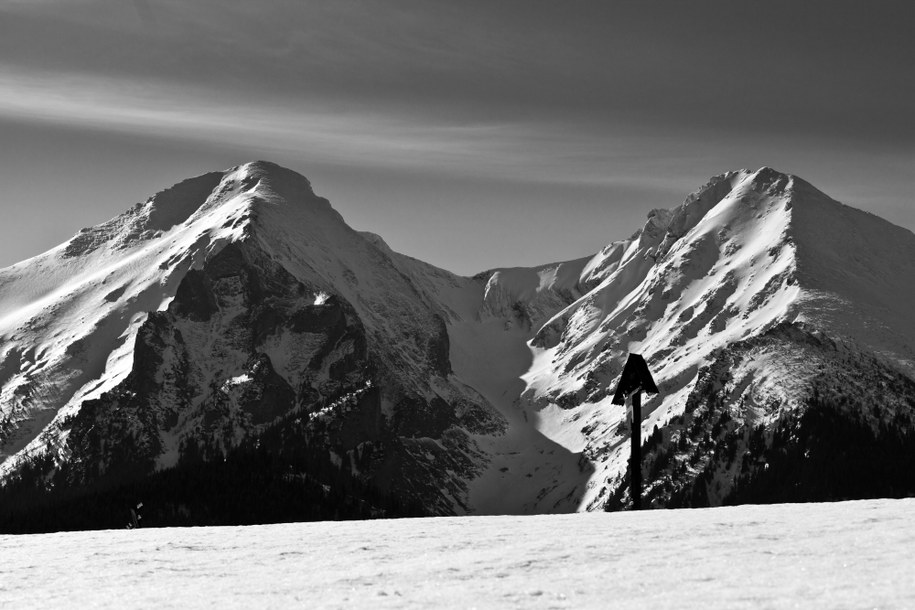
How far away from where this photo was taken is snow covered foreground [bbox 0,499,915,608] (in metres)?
22.6

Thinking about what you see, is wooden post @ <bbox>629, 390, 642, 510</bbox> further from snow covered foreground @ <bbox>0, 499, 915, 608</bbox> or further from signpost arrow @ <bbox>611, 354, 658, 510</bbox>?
snow covered foreground @ <bbox>0, 499, 915, 608</bbox>

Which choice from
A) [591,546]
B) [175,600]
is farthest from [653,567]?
[175,600]

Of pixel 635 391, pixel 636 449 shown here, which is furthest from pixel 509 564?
pixel 636 449

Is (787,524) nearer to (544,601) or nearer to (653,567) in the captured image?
(653,567)

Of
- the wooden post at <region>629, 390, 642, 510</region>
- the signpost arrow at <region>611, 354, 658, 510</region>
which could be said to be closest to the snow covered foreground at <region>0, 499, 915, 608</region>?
the signpost arrow at <region>611, 354, 658, 510</region>

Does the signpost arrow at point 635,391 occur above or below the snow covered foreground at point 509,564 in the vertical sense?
above

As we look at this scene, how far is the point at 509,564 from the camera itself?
2589cm

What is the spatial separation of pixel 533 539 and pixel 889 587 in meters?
9.76

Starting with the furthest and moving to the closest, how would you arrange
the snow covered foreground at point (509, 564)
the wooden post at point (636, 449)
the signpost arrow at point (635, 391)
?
1. the wooden post at point (636, 449)
2. the signpost arrow at point (635, 391)
3. the snow covered foreground at point (509, 564)

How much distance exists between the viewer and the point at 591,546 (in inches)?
1086

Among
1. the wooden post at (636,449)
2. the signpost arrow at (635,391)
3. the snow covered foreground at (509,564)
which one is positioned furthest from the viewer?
the wooden post at (636,449)

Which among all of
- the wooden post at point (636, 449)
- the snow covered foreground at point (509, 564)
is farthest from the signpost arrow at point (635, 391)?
the snow covered foreground at point (509, 564)

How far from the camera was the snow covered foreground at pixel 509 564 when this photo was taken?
2256 cm

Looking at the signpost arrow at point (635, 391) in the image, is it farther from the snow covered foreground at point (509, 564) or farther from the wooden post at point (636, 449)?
the snow covered foreground at point (509, 564)
